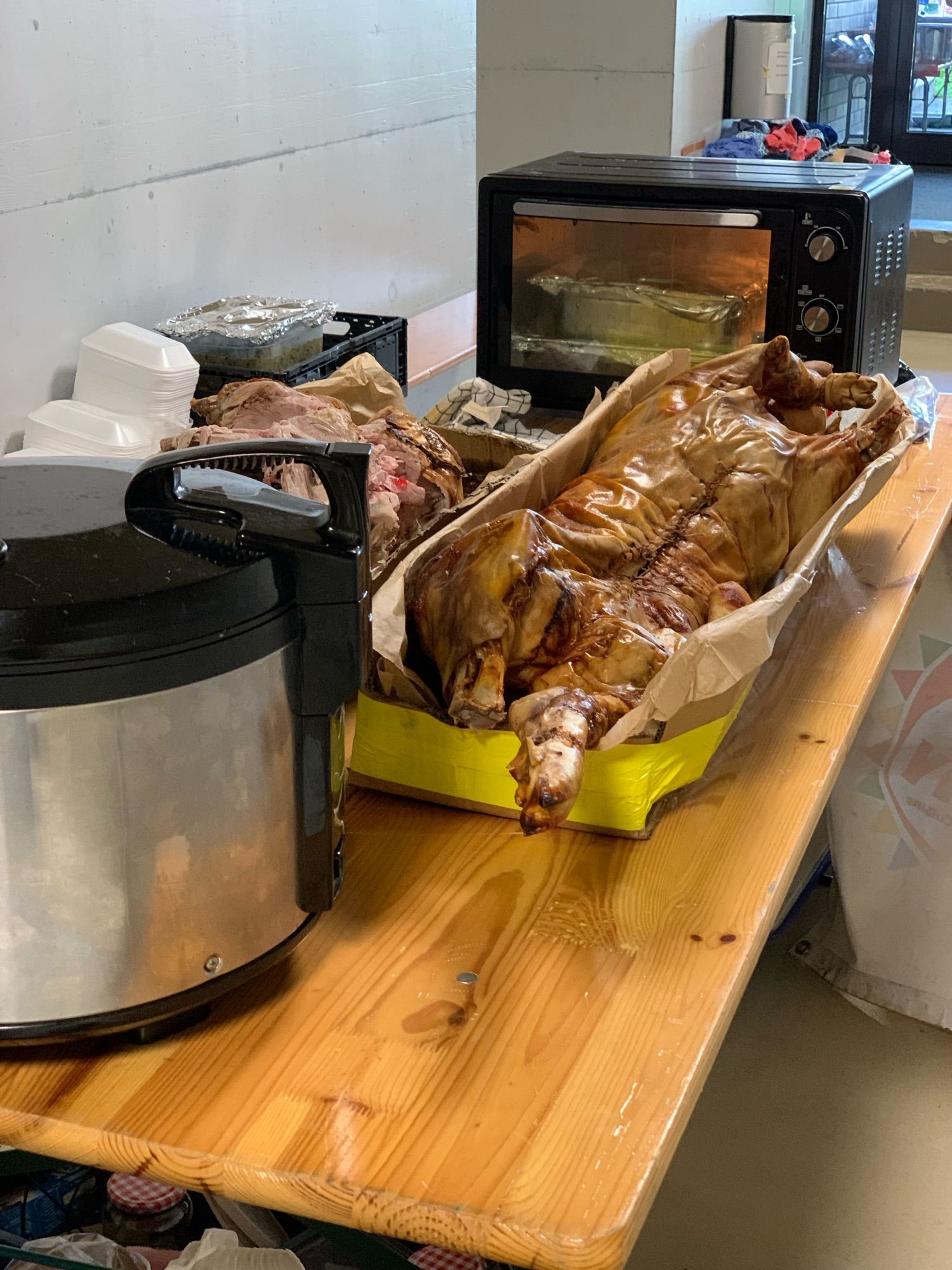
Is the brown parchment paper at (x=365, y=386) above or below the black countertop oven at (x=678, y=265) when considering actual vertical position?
below

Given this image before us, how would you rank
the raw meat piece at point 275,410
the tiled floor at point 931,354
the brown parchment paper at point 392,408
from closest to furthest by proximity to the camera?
the raw meat piece at point 275,410, the brown parchment paper at point 392,408, the tiled floor at point 931,354

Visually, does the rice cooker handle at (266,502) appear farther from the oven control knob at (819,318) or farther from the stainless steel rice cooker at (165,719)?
the oven control knob at (819,318)

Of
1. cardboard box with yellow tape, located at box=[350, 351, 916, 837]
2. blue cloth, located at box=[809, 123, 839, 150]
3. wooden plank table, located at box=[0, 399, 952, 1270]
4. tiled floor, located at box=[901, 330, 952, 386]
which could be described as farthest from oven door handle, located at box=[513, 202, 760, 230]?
blue cloth, located at box=[809, 123, 839, 150]

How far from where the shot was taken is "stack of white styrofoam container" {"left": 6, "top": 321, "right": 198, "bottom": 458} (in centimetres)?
145

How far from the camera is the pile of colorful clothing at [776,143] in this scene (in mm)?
3668

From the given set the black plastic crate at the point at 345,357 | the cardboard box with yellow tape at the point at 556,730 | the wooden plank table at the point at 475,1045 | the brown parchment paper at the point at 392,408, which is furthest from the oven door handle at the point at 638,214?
the wooden plank table at the point at 475,1045

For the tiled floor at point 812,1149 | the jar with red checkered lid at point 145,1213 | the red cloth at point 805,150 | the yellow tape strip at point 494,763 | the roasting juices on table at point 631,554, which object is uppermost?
the red cloth at point 805,150

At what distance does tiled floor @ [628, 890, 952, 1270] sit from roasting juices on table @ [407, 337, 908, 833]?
33.6 inches

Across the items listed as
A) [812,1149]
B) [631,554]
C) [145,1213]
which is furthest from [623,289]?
[145,1213]

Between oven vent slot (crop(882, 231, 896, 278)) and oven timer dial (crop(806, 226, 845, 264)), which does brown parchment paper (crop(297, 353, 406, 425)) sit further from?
oven vent slot (crop(882, 231, 896, 278))

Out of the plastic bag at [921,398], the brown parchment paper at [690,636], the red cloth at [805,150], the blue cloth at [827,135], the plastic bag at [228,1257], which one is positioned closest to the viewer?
the brown parchment paper at [690,636]

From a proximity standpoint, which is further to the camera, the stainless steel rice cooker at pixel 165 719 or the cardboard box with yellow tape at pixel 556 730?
the cardboard box with yellow tape at pixel 556 730

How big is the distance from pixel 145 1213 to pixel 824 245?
1321 millimetres

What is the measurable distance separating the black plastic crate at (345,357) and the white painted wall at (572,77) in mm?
2240
